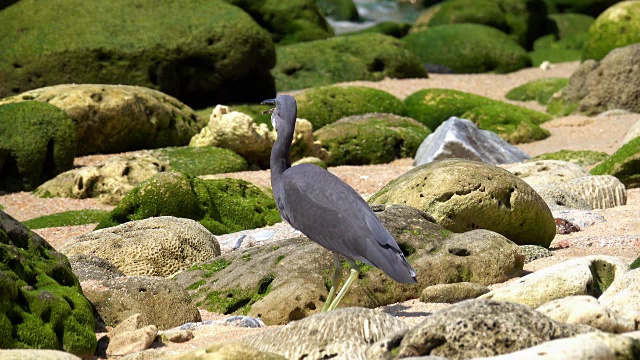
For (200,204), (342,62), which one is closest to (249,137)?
(200,204)

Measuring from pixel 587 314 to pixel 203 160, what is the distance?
1220 centimetres

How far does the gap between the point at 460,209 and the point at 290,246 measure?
1.97 meters

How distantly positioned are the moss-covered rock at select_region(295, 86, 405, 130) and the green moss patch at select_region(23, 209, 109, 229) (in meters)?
7.52

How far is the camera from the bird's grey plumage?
285 inches

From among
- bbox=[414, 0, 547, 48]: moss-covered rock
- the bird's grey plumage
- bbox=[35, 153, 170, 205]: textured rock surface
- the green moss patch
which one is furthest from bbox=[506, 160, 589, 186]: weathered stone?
bbox=[414, 0, 547, 48]: moss-covered rock

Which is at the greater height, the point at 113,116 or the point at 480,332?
the point at 480,332

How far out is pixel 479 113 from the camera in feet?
75.6

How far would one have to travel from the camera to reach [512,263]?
9320mm

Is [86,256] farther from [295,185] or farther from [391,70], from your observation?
[391,70]

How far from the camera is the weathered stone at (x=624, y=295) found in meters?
7.03

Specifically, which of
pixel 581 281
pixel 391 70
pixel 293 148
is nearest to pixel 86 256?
pixel 581 281

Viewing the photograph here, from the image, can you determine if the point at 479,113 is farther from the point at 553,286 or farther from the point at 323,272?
the point at 553,286

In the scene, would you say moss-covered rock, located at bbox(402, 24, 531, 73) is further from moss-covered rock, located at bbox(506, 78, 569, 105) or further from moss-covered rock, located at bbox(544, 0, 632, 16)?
moss-covered rock, located at bbox(544, 0, 632, 16)

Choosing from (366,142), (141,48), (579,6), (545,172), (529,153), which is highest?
(545,172)
